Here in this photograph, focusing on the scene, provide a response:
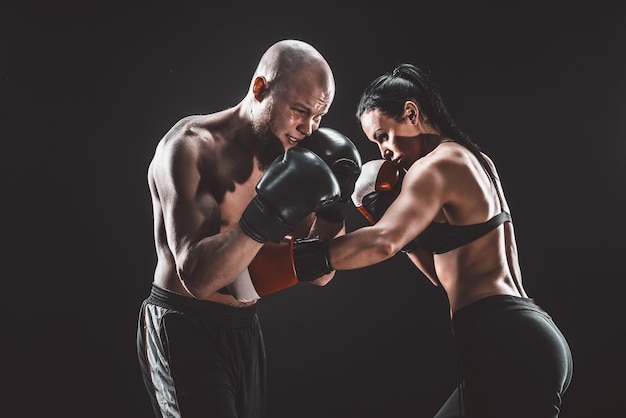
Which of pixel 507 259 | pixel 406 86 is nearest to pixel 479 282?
pixel 507 259

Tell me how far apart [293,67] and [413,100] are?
1.48ft

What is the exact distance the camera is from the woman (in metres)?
1.72

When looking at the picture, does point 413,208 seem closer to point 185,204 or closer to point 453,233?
point 453,233

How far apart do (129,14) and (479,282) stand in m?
2.15

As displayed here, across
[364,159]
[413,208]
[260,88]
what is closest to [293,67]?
[260,88]

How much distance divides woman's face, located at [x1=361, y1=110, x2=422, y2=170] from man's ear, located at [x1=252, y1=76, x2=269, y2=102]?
0.40 metres

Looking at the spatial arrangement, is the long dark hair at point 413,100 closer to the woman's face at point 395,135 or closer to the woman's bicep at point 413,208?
the woman's face at point 395,135

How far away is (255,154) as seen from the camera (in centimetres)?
199

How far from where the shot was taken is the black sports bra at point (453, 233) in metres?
1.90

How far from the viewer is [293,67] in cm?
190

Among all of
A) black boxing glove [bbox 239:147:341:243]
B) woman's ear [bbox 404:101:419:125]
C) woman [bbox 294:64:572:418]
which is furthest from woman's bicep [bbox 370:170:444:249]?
woman's ear [bbox 404:101:419:125]

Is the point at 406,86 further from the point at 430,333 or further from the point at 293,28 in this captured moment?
the point at 430,333

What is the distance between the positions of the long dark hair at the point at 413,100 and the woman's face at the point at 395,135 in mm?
20

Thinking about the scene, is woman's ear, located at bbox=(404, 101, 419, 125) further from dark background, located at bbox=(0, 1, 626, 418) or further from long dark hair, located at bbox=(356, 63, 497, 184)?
dark background, located at bbox=(0, 1, 626, 418)
